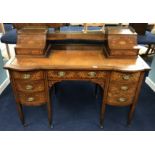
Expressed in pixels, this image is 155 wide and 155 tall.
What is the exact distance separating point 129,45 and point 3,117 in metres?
1.66

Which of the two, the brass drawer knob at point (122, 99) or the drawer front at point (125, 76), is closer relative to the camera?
the drawer front at point (125, 76)

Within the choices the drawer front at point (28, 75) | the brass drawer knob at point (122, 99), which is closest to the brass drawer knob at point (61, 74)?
the drawer front at point (28, 75)

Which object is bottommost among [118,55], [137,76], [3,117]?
[3,117]

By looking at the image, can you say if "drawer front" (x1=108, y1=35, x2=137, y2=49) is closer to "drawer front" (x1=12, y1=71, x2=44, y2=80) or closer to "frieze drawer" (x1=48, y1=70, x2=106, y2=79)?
"frieze drawer" (x1=48, y1=70, x2=106, y2=79)

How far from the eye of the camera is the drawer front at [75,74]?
5.12 feet

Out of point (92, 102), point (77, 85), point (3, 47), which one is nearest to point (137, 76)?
point (92, 102)

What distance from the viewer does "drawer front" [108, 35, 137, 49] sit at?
163cm

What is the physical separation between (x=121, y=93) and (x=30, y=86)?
2.90ft

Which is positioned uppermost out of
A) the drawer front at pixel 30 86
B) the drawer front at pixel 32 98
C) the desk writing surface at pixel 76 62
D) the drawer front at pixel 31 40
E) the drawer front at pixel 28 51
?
the drawer front at pixel 31 40

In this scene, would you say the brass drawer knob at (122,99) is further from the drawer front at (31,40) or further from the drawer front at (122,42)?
the drawer front at (31,40)

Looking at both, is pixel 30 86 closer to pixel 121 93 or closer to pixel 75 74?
pixel 75 74

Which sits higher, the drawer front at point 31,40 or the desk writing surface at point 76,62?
the drawer front at point 31,40

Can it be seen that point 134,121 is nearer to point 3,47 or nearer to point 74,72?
point 74,72

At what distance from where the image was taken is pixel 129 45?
5.36 feet
